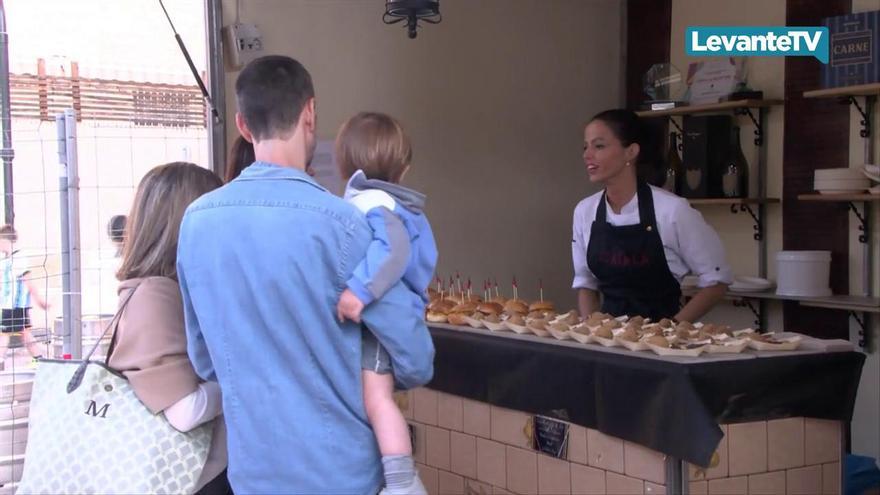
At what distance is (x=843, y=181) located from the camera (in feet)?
13.6

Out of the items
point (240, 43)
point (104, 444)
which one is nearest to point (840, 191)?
point (240, 43)

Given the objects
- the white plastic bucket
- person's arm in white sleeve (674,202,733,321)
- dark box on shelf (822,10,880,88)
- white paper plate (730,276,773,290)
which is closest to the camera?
person's arm in white sleeve (674,202,733,321)

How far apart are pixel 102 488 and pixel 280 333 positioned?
51 cm

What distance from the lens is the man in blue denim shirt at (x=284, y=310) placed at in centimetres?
163

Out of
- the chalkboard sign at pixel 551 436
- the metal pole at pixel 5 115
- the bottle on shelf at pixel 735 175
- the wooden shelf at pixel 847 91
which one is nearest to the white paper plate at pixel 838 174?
the wooden shelf at pixel 847 91

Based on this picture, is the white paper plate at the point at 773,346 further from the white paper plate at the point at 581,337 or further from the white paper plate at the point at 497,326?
the white paper plate at the point at 497,326

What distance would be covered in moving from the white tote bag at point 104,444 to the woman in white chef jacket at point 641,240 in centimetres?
205

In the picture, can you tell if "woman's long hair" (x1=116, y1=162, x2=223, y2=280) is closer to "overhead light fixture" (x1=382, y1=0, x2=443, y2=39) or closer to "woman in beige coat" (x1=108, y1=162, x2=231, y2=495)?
"woman in beige coat" (x1=108, y1=162, x2=231, y2=495)

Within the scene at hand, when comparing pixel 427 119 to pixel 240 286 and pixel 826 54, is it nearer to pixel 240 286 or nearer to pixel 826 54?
pixel 826 54

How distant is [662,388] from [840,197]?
228 cm

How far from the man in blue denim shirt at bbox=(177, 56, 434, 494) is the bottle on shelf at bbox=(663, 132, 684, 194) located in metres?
3.62

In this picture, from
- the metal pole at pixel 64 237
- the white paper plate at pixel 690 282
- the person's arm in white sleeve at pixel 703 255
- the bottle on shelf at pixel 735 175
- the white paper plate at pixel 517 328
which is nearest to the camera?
the metal pole at pixel 64 237

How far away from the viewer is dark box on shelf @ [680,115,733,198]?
486 cm

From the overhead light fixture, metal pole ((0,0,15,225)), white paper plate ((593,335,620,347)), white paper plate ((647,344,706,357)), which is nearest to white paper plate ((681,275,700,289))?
the overhead light fixture
